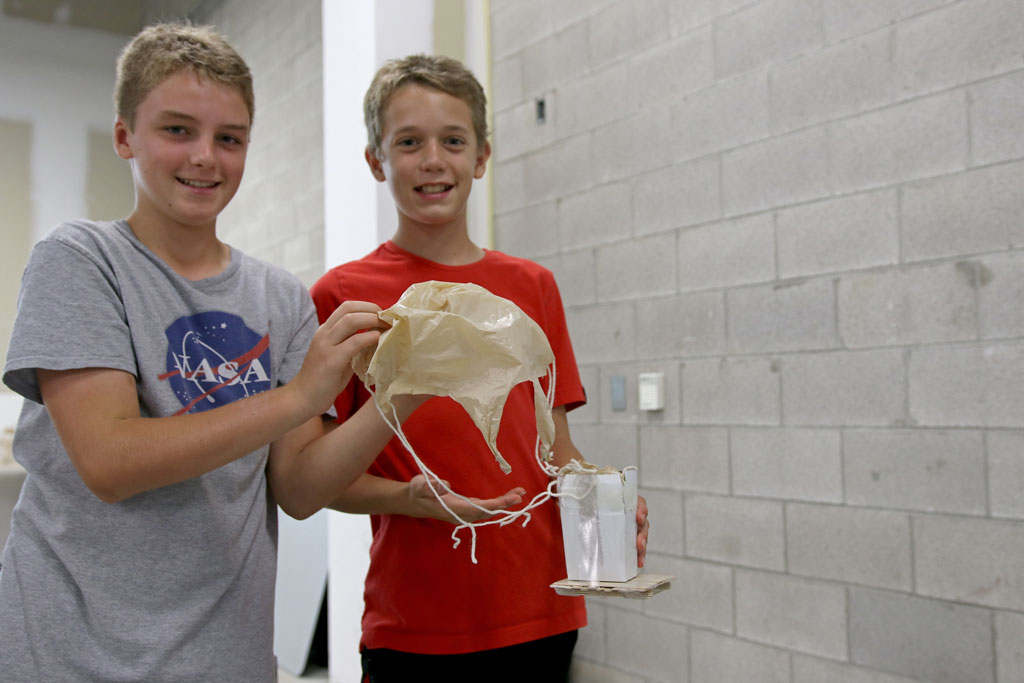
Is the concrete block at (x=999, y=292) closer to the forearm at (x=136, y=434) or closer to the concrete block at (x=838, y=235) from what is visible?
the concrete block at (x=838, y=235)

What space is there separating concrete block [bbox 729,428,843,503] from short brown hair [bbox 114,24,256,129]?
1.74 metres

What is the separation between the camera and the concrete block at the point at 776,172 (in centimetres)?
236

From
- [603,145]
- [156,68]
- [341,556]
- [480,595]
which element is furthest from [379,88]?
[341,556]

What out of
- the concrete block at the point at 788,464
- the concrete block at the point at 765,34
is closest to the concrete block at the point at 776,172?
the concrete block at the point at 765,34

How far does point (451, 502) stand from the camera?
117cm

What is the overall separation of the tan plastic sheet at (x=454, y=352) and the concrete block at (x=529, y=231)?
205 cm

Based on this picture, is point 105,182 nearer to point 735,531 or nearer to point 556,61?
point 556,61

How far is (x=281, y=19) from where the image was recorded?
4891 mm

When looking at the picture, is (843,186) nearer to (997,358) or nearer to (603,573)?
(997,358)

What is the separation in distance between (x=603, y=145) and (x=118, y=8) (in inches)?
125

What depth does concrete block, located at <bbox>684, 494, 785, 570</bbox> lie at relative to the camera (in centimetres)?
245

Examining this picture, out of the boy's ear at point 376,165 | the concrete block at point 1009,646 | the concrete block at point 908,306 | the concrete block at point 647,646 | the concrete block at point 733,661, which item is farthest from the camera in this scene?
the concrete block at point 647,646

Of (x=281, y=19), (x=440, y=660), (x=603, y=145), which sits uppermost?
(x=281, y=19)

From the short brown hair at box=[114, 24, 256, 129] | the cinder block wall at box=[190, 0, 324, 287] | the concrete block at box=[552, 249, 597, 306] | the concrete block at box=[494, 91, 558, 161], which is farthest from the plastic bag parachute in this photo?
the cinder block wall at box=[190, 0, 324, 287]
